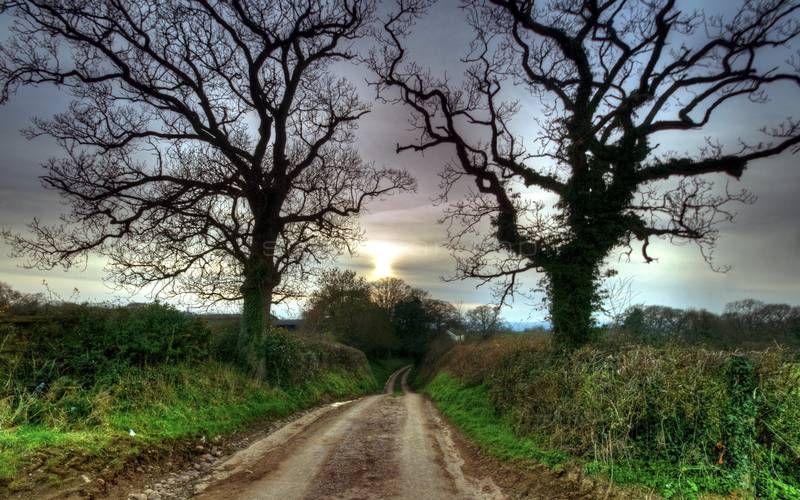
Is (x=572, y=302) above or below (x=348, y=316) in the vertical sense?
below

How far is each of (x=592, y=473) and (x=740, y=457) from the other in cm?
198

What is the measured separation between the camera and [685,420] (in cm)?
695

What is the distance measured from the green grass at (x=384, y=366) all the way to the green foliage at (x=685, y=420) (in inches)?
1457

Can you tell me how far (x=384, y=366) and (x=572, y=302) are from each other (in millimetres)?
46331

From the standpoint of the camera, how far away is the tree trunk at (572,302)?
12.8m

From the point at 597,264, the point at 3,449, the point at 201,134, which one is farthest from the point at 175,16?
the point at 597,264

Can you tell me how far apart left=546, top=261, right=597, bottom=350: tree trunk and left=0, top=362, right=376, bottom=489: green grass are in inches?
361

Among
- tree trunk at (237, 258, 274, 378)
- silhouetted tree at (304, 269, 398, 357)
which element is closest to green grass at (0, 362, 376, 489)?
tree trunk at (237, 258, 274, 378)

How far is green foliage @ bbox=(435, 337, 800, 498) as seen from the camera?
612cm

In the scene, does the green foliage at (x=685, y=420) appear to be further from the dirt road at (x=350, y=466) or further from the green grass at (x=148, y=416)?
the green grass at (x=148, y=416)

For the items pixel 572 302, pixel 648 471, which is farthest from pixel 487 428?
pixel 648 471

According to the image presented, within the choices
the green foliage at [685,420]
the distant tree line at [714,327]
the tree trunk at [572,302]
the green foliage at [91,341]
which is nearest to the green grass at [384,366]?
the tree trunk at [572,302]

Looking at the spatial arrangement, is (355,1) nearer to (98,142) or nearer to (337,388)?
(98,142)

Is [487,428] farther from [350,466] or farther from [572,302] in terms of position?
[572,302]
